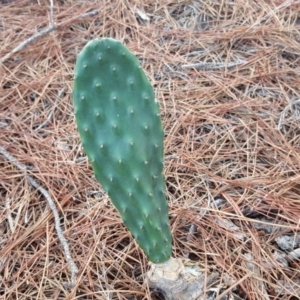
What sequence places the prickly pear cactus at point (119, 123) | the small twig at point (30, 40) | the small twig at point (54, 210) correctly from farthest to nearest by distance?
1. the small twig at point (30, 40)
2. the small twig at point (54, 210)
3. the prickly pear cactus at point (119, 123)

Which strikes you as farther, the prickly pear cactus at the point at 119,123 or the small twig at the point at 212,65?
the small twig at the point at 212,65

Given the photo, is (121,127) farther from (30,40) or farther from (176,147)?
(30,40)

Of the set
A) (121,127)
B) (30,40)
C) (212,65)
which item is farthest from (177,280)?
(30,40)

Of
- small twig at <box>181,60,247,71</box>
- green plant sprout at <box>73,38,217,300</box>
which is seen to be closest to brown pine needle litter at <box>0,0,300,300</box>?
small twig at <box>181,60,247,71</box>

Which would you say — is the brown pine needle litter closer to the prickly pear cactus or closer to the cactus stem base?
the cactus stem base

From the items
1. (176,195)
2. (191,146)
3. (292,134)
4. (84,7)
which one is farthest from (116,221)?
(84,7)

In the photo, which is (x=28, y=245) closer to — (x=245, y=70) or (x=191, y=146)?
(x=191, y=146)

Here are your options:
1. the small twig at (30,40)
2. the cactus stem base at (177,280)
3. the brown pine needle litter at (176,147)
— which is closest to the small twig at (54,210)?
the brown pine needle litter at (176,147)

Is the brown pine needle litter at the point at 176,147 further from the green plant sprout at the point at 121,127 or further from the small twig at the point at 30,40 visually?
the green plant sprout at the point at 121,127
